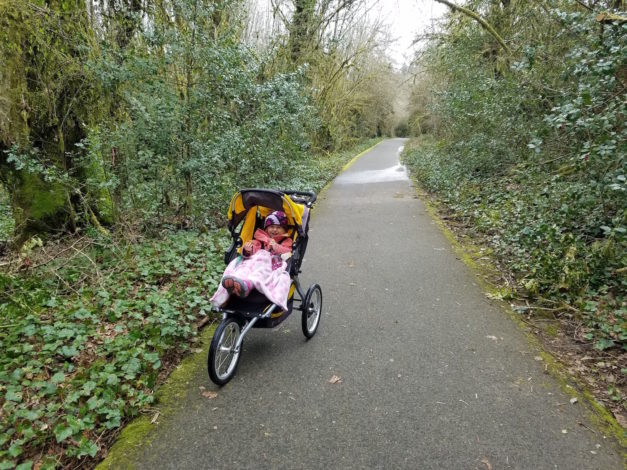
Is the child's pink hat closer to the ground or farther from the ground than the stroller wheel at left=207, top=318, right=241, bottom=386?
farther from the ground

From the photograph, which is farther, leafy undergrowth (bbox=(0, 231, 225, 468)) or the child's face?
the child's face

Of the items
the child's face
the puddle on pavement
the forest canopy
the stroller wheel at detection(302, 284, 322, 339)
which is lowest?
the puddle on pavement

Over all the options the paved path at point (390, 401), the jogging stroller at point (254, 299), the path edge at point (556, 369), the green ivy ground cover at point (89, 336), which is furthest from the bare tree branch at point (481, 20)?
the green ivy ground cover at point (89, 336)

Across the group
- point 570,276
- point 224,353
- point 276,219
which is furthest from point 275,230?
point 570,276

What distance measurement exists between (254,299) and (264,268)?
31 centimetres

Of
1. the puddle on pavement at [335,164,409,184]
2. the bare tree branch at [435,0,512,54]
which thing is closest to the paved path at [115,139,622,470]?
the bare tree branch at [435,0,512,54]

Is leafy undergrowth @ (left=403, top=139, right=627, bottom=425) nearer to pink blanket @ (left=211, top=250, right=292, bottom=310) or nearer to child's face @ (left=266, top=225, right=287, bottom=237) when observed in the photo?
pink blanket @ (left=211, top=250, right=292, bottom=310)

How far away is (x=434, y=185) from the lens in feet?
43.6

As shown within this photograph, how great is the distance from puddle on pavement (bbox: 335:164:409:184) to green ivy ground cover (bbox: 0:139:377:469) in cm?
1086

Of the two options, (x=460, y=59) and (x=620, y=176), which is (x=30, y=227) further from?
(x=460, y=59)

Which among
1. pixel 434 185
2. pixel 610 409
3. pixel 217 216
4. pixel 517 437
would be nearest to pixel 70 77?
pixel 217 216

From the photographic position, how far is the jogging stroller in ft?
11.7

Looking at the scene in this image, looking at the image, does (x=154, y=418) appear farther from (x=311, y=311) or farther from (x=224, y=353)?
(x=311, y=311)

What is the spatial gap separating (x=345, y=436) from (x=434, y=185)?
454 inches
